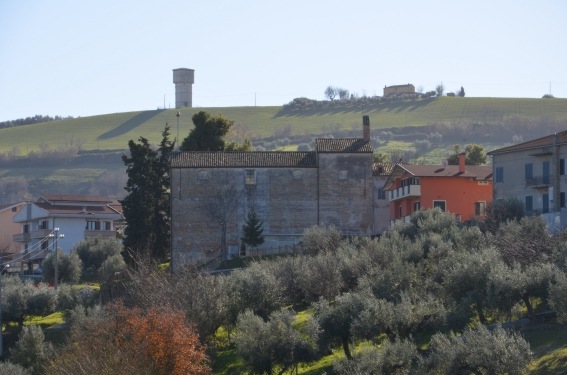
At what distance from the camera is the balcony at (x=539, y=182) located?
73750mm

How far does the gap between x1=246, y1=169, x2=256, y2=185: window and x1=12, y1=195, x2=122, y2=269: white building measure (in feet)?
87.0

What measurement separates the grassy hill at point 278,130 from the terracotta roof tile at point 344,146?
225ft

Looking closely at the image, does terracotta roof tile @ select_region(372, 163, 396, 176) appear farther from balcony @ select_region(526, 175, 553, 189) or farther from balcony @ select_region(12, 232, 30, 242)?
balcony @ select_region(12, 232, 30, 242)

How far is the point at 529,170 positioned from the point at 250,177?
1837 centimetres

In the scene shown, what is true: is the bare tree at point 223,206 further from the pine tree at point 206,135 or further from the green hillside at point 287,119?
the green hillside at point 287,119

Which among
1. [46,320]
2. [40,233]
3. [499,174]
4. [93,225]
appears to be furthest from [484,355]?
[93,225]

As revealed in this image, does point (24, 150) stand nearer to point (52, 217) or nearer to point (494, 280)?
point (52, 217)

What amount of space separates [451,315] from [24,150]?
143940 mm

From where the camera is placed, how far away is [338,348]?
49.7m

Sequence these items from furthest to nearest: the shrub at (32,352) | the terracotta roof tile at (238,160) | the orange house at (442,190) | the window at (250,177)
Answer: the orange house at (442,190), the window at (250,177), the terracotta roof tile at (238,160), the shrub at (32,352)

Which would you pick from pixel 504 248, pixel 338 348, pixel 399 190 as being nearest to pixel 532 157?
pixel 399 190

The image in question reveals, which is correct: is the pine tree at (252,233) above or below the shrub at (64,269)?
above

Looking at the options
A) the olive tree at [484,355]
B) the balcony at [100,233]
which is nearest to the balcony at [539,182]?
the olive tree at [484,355]

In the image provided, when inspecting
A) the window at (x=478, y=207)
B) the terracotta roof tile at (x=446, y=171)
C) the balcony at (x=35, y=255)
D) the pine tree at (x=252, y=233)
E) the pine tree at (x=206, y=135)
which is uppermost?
the pine tree at (x=206, y=135)
